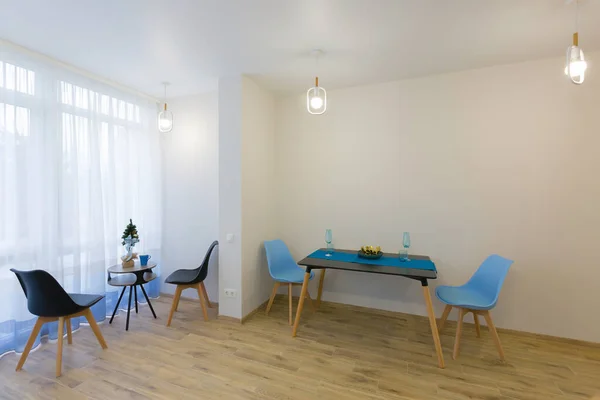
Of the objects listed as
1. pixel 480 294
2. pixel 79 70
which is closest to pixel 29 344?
pixel 79 70

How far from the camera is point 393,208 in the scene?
3428mm

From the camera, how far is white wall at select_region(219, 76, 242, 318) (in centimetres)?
327

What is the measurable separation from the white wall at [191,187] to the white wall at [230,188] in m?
0.57

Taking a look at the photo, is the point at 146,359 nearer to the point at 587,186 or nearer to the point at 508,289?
the point at 508,289

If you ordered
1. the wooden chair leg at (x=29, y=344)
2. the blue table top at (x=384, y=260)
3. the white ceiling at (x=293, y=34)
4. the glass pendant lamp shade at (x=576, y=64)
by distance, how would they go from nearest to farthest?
the glass pendant lamp shade at (x=576, y=64), the white ceiling at (x=293, y=34), the wooden chair leg at (x=29, y=344), the blue table top at (x=384, y=260)

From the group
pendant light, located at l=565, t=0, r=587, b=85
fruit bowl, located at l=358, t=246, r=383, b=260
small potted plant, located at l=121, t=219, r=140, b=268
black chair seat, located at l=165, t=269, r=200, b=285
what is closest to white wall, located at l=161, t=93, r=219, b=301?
black chair seat, located at l=165, t=269, r=200, b=285

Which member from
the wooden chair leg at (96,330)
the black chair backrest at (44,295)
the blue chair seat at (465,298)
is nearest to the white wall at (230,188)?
the wooden chair leg at (96,330)

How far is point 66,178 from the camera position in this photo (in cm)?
295

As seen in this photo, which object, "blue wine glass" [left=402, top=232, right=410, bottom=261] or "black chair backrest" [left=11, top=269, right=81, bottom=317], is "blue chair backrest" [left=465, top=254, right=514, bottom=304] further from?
"black chair backrest" [left=11, top=269, right=81, bottom=317]

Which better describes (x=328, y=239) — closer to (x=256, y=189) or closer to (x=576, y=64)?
(x=256, y=189)

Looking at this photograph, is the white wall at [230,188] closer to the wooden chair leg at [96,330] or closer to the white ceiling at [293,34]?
the white ceiling at [293,34]

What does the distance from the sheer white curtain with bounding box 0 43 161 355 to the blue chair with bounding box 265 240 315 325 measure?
1.81m

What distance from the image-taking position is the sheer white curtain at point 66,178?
253 centimetres

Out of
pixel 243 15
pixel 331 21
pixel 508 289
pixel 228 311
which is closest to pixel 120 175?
pixel 228 311
